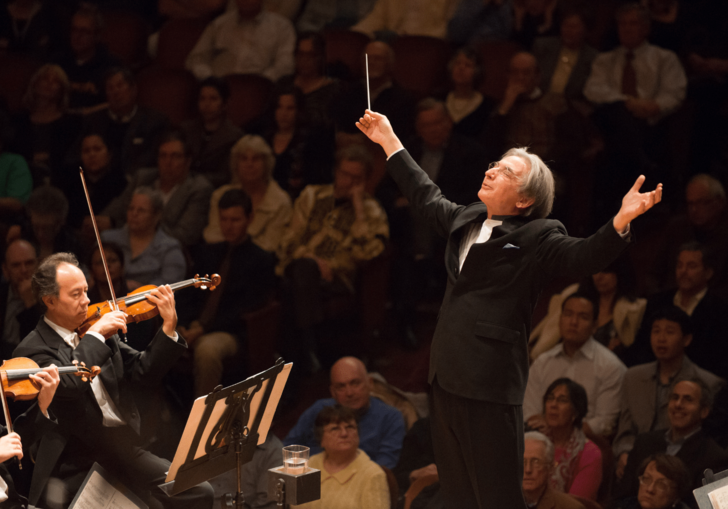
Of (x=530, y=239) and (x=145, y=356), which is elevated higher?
(x=530, y=239)

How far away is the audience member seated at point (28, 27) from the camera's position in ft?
19.4

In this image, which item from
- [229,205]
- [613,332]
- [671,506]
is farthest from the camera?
[229,205]

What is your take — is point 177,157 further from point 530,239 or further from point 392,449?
point 530,239

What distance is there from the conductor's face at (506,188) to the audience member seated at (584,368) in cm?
210

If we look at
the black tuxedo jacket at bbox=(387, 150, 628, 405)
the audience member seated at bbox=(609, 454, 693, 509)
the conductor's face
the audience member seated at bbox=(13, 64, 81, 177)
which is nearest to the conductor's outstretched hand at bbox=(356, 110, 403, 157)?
the conductor's face

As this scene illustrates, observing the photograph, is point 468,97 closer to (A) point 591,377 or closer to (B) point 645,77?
(B) point 645,77

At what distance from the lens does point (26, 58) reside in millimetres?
5816

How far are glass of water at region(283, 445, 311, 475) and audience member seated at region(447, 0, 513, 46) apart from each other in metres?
3.28

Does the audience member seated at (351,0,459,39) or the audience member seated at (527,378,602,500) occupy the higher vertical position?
the audience member seated at (351,0,459,39)

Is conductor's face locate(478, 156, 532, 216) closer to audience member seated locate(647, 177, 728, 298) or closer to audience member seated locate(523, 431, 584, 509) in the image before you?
audience member seated locate(523, 431, 584, 509)

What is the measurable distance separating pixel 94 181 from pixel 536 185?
142 inches

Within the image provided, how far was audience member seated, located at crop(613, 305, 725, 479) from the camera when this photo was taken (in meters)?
4.21

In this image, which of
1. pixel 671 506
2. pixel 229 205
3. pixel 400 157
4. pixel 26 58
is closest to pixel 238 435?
pixel 400 157

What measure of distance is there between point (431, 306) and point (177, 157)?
5.58 feet
